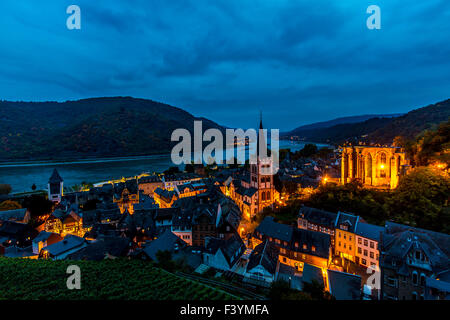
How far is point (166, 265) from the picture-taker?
15.4 m

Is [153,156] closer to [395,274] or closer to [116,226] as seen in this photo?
[116,226]

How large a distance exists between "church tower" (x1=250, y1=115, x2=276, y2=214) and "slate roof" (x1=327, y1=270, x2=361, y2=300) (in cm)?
1957

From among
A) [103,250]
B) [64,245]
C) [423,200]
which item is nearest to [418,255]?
[423,200]

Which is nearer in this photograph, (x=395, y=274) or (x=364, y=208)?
(x=395, y=274)

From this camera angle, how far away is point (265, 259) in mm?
17859

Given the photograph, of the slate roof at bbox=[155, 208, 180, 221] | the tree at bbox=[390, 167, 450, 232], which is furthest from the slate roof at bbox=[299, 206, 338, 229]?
the slate roof at bbox=[155, 208, 180, 221]

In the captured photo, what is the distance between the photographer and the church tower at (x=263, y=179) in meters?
36.3

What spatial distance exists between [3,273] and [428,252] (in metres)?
25.8

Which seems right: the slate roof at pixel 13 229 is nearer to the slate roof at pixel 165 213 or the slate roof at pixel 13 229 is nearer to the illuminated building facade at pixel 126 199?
the illuminated building facade at pixel 126 199

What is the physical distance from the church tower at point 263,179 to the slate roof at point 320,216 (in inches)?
439

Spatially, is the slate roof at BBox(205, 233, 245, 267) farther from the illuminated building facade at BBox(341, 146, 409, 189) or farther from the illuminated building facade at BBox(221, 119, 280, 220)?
the illuminated building facade at BBox(341, 146, 409, 189)

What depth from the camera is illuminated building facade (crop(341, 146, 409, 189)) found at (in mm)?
28562

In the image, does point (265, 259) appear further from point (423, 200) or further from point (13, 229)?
point (13, 229)

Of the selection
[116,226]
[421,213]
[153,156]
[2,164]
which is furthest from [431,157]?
[2,164]
